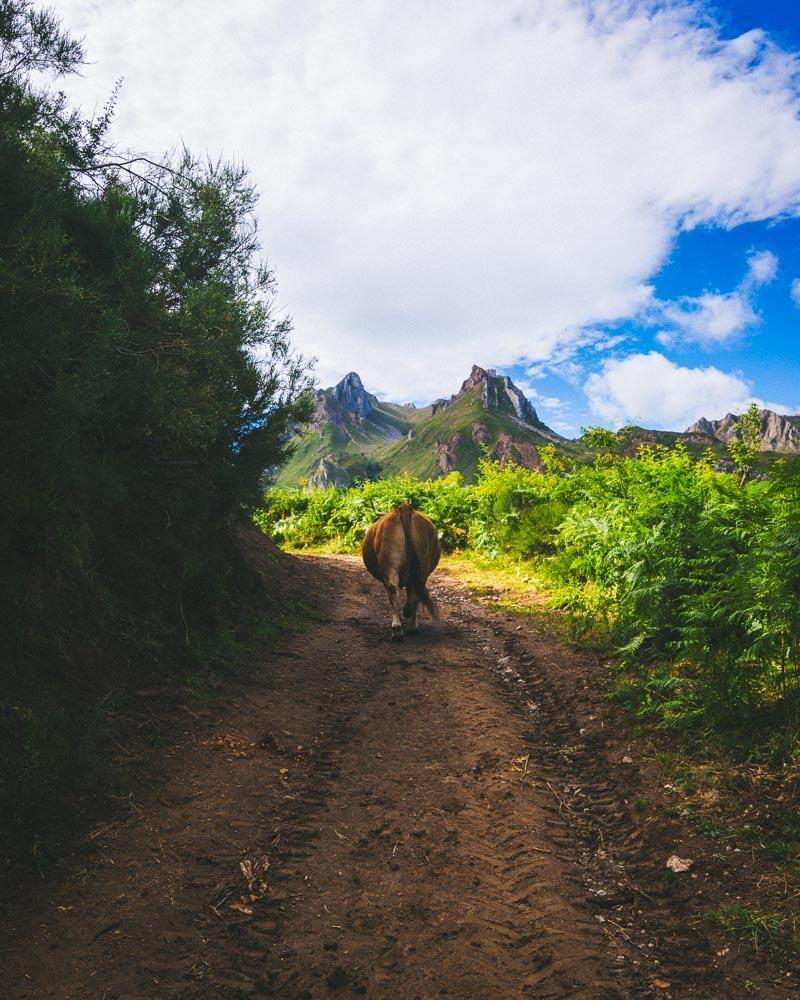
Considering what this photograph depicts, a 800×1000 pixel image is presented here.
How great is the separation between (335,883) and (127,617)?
360 centimetres

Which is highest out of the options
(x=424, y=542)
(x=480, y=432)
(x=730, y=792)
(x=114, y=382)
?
(x=480, y=432)

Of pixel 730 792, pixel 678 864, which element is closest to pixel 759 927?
pixel 678 864

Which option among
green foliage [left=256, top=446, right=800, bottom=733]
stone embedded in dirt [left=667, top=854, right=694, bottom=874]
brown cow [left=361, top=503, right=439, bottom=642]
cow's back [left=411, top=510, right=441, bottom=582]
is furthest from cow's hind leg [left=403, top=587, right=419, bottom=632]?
stone embedded in dirt [left=667, top=854, right=694, bottom=874]

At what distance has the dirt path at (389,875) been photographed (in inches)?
108

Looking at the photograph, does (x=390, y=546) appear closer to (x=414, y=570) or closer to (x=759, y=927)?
(x=414, y=570)

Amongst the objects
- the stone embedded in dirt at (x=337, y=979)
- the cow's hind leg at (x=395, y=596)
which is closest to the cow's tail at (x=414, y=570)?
the cow's hind leg at (x=395, y=596)

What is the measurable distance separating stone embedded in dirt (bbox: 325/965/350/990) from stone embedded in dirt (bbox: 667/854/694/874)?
204 cm

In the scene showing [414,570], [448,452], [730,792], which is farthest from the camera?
[448,452]

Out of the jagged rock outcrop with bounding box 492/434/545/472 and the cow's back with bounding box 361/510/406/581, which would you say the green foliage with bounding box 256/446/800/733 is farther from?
the jagged rock outcrop with bounding box 492/434/545/472

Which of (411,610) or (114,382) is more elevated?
(114,382)

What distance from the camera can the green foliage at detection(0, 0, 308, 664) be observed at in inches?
184

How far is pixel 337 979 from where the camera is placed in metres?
2.69

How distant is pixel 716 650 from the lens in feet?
16.8

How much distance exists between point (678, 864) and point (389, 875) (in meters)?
1.73
